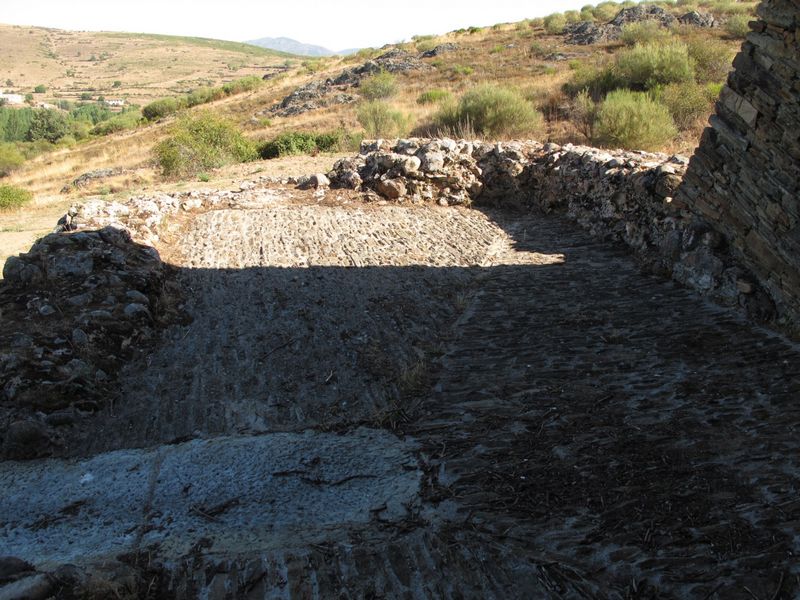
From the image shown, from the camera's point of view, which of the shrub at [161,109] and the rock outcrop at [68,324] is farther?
A: the shrub at [161,109]

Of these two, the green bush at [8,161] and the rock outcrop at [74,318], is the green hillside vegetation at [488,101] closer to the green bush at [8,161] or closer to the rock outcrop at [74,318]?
the green bush at [8,161]

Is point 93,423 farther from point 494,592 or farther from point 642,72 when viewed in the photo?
point 642,72

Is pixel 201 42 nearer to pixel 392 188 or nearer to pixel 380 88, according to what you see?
pixel 380 88

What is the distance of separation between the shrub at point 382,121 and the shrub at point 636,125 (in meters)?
6.85

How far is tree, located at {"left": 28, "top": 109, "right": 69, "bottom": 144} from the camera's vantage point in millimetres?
44625

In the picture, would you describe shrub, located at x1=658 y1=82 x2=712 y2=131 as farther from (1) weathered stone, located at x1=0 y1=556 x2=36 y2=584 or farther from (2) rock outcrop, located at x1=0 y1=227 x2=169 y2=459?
(1) weathered stone, located at x1=0 y1=556 x2=36 y2=584

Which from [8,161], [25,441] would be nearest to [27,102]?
[8,161]

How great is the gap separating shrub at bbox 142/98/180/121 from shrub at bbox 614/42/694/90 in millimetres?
33408

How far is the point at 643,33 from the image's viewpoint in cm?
2462

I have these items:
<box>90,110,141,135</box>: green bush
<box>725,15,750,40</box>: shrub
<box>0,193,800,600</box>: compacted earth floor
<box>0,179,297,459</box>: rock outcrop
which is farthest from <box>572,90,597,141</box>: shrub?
<box>90,110,141,135</box>: green bush

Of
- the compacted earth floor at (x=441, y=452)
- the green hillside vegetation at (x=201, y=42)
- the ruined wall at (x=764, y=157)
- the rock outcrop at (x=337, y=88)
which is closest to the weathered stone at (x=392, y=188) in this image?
the compacted earth floor at (x=441, y=452)

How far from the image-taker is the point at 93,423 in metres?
4.70

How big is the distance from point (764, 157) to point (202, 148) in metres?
14.4

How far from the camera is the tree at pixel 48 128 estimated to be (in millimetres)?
44625
